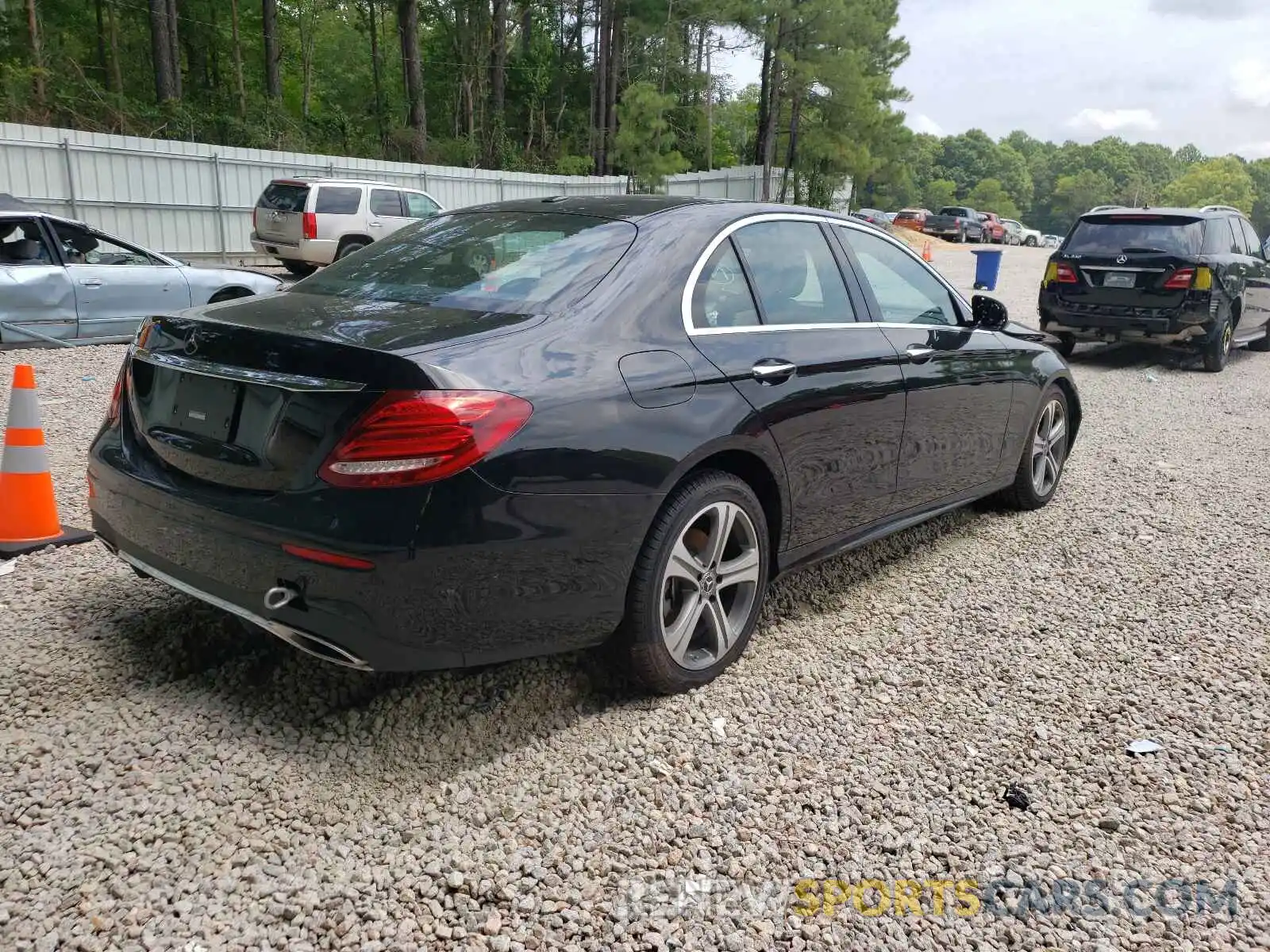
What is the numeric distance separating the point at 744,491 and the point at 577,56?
50.5m

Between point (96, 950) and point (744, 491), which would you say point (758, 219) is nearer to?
point (744, 491)

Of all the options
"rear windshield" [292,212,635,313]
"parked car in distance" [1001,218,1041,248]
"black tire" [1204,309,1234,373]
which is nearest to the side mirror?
"rear windshield" [292,212,635,313]

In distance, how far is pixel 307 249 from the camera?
17406mm

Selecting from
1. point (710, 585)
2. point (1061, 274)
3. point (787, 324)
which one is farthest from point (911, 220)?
point (710, 585)

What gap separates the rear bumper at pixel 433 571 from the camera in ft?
8.38

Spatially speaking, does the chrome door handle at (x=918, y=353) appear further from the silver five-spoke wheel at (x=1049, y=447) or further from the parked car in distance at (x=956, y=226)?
the parked car in distance at (x=956, y=226)

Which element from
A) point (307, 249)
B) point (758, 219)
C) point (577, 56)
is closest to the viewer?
point (758, 219)

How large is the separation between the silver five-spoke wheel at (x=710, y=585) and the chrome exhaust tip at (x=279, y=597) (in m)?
1.08

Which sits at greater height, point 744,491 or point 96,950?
point 744,491

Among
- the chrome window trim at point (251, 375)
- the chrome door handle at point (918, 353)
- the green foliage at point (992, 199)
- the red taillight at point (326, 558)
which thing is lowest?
the red taillight at point (326, 558)

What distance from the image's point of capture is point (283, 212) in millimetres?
17562

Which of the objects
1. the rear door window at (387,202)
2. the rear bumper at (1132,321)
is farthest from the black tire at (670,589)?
the rear door window at (387,202)

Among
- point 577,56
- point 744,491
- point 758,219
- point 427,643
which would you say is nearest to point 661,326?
point 744,491

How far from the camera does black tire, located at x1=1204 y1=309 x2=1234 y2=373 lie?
1096 cm
